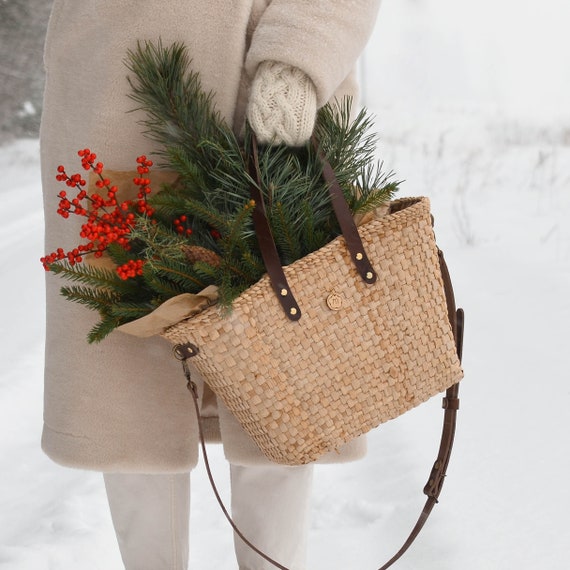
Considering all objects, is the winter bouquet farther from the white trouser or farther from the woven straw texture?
the white trouser

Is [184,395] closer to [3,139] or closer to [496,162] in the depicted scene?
[496,162]

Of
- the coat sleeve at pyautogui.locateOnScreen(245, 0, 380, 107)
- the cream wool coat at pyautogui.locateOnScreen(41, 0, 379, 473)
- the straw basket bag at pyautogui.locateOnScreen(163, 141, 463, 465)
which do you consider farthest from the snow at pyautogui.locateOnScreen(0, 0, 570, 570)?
the coat sleeve at pyautogui.locateOnScreen(245, 0, 380, 107)

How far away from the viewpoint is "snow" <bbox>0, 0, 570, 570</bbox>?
1381 mm

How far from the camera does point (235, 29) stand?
1005mm

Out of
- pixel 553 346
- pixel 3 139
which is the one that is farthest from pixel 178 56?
pixel 3 139

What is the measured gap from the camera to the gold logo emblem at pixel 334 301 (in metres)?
0.91

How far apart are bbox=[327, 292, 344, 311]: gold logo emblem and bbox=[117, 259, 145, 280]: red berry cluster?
25cm

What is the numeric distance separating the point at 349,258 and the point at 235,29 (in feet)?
1.25

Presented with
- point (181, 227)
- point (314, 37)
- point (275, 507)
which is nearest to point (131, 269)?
point (181, 227)

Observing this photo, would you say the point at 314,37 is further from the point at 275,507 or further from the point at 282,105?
the point at 275,507

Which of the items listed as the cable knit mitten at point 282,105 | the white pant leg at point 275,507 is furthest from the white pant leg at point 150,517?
the cable knit mitten at point 282,105

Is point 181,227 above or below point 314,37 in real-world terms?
below

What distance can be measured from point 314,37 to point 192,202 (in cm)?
28

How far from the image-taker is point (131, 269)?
0.87 meters
